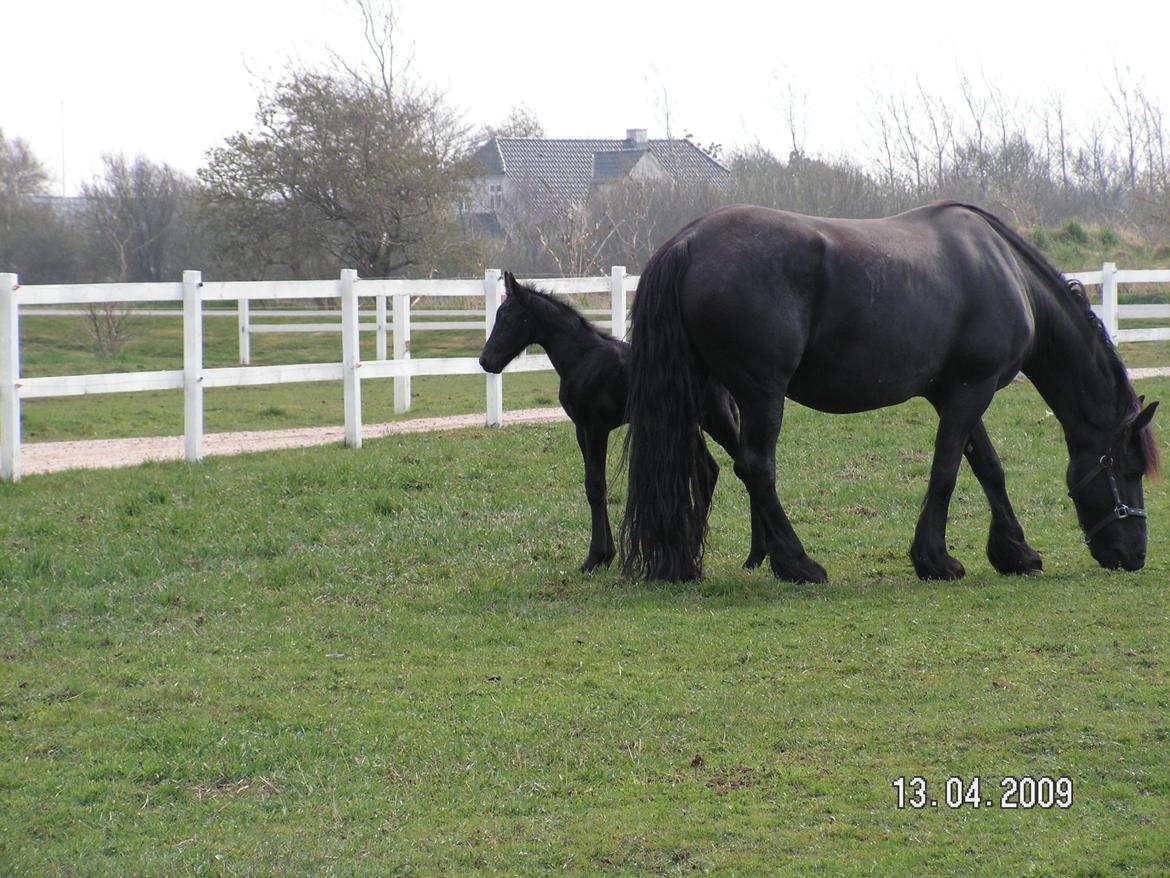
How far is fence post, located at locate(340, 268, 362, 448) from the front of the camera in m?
11.6

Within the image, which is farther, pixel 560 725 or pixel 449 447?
pixel 449 447

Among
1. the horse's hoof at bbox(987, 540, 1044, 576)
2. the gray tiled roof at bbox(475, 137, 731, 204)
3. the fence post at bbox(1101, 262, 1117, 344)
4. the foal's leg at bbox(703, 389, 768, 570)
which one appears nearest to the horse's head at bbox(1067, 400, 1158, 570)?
the horse's hoof at bbox(987, 540, 1044, 576)

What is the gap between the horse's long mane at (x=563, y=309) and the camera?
792 centimetres

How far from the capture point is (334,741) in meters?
4.80

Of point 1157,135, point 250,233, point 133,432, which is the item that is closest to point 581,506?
point 133,432

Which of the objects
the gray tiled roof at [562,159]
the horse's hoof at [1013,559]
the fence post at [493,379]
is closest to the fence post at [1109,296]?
the fence post at [493,379]

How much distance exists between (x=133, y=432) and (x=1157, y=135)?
3174cm

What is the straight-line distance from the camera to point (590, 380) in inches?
302

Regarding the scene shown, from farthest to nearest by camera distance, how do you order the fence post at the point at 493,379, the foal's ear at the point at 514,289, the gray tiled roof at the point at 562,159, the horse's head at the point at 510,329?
the gray tiled roof at the point at 562,159 < the fence post at the point at 493,379 < the horse's head at the point at 510,329 < the foal's ear at the point at 514,289

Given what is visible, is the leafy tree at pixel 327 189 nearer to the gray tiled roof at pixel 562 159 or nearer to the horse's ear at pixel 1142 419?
the gray tiled roof at pixel 562 159

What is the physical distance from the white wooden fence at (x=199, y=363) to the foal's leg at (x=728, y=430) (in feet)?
15.1

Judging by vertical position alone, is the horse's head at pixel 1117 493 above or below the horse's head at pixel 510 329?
below

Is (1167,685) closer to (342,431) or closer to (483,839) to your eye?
(483,839)

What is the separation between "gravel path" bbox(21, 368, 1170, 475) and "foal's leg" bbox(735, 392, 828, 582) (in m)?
5.48
